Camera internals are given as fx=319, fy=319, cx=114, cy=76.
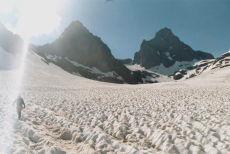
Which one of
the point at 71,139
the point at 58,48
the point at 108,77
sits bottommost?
the point at 71,139

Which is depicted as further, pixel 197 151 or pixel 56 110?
pixel 56 110

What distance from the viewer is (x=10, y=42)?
11412 cm

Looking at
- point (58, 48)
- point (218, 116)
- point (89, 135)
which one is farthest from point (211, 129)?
point (58, 48)

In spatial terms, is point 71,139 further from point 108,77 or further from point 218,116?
point 108,77

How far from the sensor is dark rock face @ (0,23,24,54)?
107019mm

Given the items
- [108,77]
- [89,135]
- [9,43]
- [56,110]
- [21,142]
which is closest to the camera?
[21,142]

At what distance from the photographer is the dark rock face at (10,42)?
107 meters

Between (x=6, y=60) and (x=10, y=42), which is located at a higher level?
(x=10, y=42)

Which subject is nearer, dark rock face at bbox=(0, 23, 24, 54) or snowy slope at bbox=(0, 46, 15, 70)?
snowy slope at bbox=(0, 46, 15, 70)

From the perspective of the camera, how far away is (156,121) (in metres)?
16.9

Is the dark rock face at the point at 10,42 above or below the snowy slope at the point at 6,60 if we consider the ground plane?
above

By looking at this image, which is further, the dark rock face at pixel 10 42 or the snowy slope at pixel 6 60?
the dark rock face at pixel 10 42

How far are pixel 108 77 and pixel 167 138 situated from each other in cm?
16768

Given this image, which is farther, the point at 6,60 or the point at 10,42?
the point at 10,42
